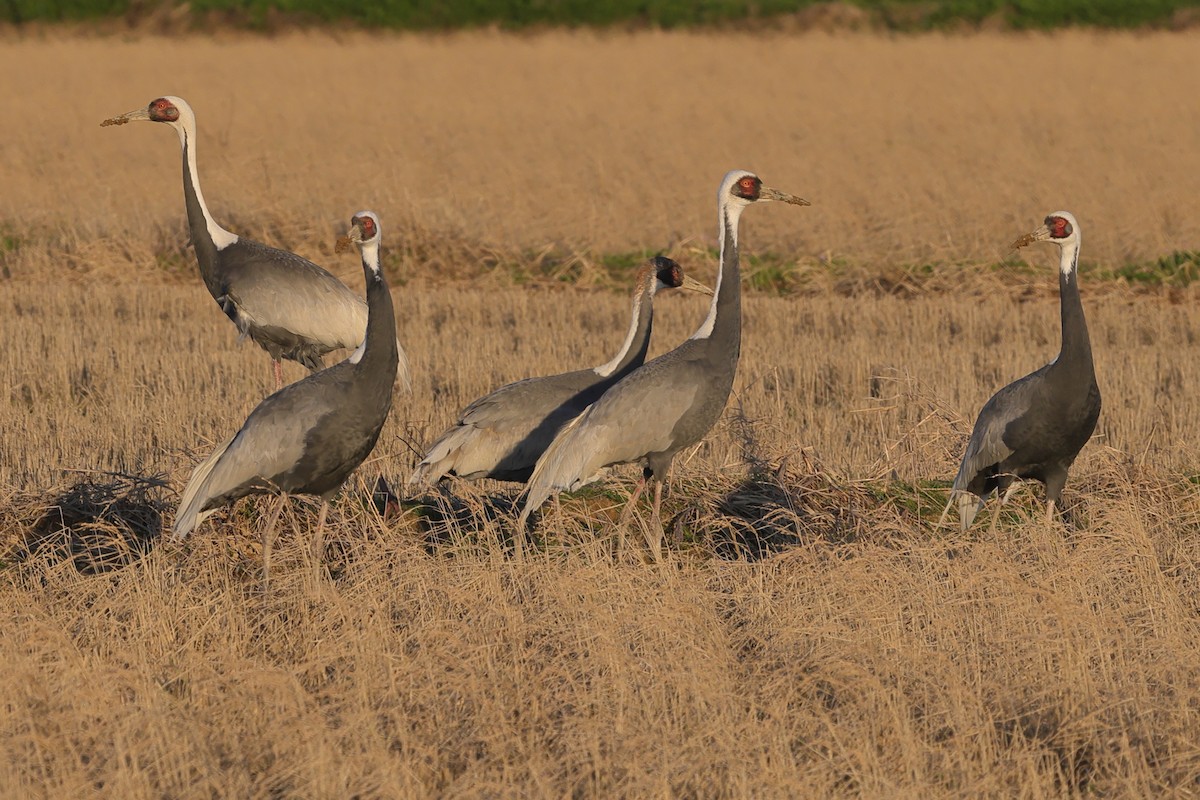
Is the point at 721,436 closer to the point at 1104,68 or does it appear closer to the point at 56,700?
the point at 56,700

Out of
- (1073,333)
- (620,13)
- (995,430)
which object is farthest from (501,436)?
(620,13)

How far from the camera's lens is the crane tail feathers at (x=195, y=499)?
6.96m

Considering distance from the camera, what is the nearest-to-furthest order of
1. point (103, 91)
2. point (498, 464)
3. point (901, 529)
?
point (901, 529) < point (498, 464) < point (103, 91)

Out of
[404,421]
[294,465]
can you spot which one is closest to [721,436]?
[404,421]

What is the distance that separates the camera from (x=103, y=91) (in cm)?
2648

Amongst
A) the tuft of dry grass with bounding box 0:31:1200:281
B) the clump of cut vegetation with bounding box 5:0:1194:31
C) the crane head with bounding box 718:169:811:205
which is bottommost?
the clump of cut vegetation with bounding box 5:0:1194:31

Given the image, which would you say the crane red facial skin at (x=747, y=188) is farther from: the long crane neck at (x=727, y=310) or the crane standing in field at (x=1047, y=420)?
the crane standing in field at (x=1047, y=420)

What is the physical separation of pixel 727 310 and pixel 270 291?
11.2ft

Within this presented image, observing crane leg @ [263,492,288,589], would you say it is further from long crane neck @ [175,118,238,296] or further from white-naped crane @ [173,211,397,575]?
long crane neck @ [175,118,238,296]

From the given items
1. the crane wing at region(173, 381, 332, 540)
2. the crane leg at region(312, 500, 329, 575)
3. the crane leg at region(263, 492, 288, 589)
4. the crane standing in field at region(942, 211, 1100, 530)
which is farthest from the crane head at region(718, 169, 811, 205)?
the crane leg at region(263, 492, 288, 589)

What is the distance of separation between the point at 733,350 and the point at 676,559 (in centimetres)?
110

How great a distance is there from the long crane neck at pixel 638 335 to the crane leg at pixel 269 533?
2.00 metres

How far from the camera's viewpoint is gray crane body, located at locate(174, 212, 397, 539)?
276 inches

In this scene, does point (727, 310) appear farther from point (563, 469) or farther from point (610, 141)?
point (610, 141)
